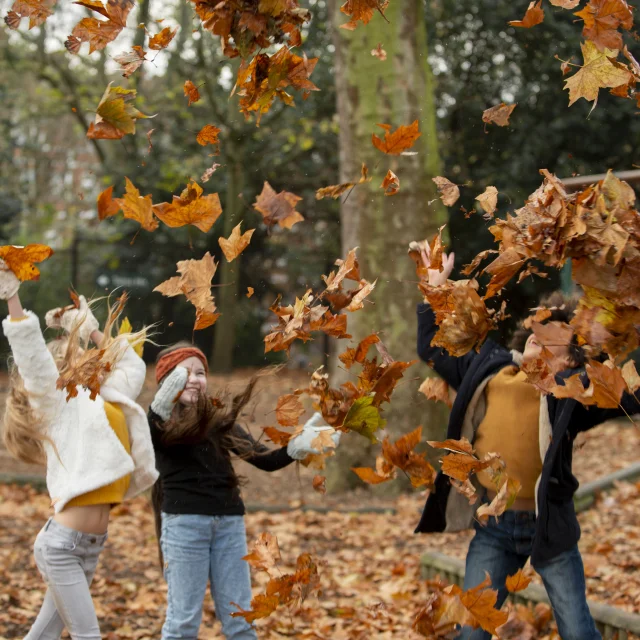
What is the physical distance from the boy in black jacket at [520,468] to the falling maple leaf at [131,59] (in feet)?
4.16

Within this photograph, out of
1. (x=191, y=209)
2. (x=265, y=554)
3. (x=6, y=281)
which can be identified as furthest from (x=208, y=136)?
(x=265, y=554)

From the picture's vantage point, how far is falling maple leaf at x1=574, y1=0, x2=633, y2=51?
2662 millimetres

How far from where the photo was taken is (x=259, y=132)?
1452 centimetres

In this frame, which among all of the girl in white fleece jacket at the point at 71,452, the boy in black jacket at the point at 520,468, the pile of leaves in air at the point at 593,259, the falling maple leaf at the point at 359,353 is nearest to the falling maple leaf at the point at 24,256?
the girl in white fleece jacket at the point at 71,452

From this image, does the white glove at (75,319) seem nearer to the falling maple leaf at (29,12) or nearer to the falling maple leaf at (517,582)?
the falling maple leaf at (29,12)

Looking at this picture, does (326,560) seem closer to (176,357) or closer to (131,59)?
(176,357)

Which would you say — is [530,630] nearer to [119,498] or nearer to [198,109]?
[119,498]

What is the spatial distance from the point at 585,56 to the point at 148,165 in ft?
43.7

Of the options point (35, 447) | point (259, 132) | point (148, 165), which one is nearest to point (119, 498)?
point (35, 447)

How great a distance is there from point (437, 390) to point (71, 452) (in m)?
1.50

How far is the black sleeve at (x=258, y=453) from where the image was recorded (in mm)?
3660

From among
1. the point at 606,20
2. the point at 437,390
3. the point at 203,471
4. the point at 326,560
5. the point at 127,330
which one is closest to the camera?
the point at 606,20

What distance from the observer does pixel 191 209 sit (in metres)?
3.19

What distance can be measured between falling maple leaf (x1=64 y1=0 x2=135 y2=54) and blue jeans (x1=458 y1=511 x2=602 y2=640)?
221 centimetres
